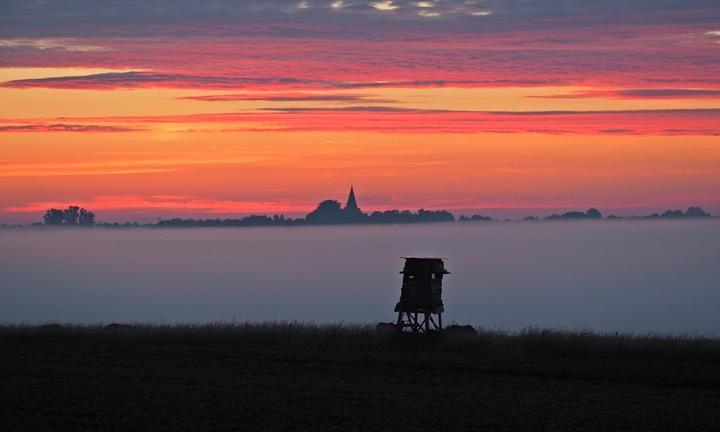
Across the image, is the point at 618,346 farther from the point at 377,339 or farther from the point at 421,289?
the point at 377,339

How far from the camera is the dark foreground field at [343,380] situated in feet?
72.0

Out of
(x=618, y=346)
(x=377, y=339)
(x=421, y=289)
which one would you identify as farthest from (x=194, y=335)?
(x=618, y=346)

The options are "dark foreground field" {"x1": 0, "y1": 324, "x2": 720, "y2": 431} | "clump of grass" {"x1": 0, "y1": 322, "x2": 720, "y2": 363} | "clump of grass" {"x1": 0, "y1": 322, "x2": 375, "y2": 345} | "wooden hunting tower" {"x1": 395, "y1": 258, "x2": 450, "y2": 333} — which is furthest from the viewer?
"wooden hunting tower" {"x1": 395, "y1": 258, "x2": 450, "y2": 333}

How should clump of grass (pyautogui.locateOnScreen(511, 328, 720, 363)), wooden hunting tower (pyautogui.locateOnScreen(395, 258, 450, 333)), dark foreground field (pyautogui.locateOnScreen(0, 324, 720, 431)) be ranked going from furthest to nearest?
wooden hunting tower (pyautogui.locateOnScreen(395, 258, 450, 333)) → clump of grass (pyautogui.locateOnScreen(511, 328, 720, 363)) → dark foreground field (pyautogui.locateOnScreen(0, 324, 720, 431))

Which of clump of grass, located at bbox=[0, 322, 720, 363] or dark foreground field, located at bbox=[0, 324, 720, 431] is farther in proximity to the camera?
clump of grass, located at bbox=[0, 322, 720, 363]

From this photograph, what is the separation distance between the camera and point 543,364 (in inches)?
1168

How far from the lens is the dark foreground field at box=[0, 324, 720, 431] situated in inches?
864

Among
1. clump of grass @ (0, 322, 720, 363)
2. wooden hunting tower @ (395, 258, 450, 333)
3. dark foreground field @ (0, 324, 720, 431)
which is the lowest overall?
dark foreground field @ (0, 324, 720, 431)

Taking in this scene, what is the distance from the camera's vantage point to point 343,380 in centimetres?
2680

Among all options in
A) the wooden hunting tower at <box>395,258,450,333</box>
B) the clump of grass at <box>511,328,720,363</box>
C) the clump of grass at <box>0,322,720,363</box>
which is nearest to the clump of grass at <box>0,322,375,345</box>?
the clump of grass at <box>0,322,720,363</box>

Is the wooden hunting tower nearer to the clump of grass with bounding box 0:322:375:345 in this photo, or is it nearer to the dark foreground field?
the clump of grass with bounding box 0:322:375:345

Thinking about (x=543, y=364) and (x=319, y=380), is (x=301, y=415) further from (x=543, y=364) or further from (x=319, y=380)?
(x=543, y=364)

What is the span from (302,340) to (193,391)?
9.08 meters

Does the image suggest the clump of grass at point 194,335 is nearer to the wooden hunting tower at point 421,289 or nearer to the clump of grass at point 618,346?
the wooden hunting tower at point 421,289
